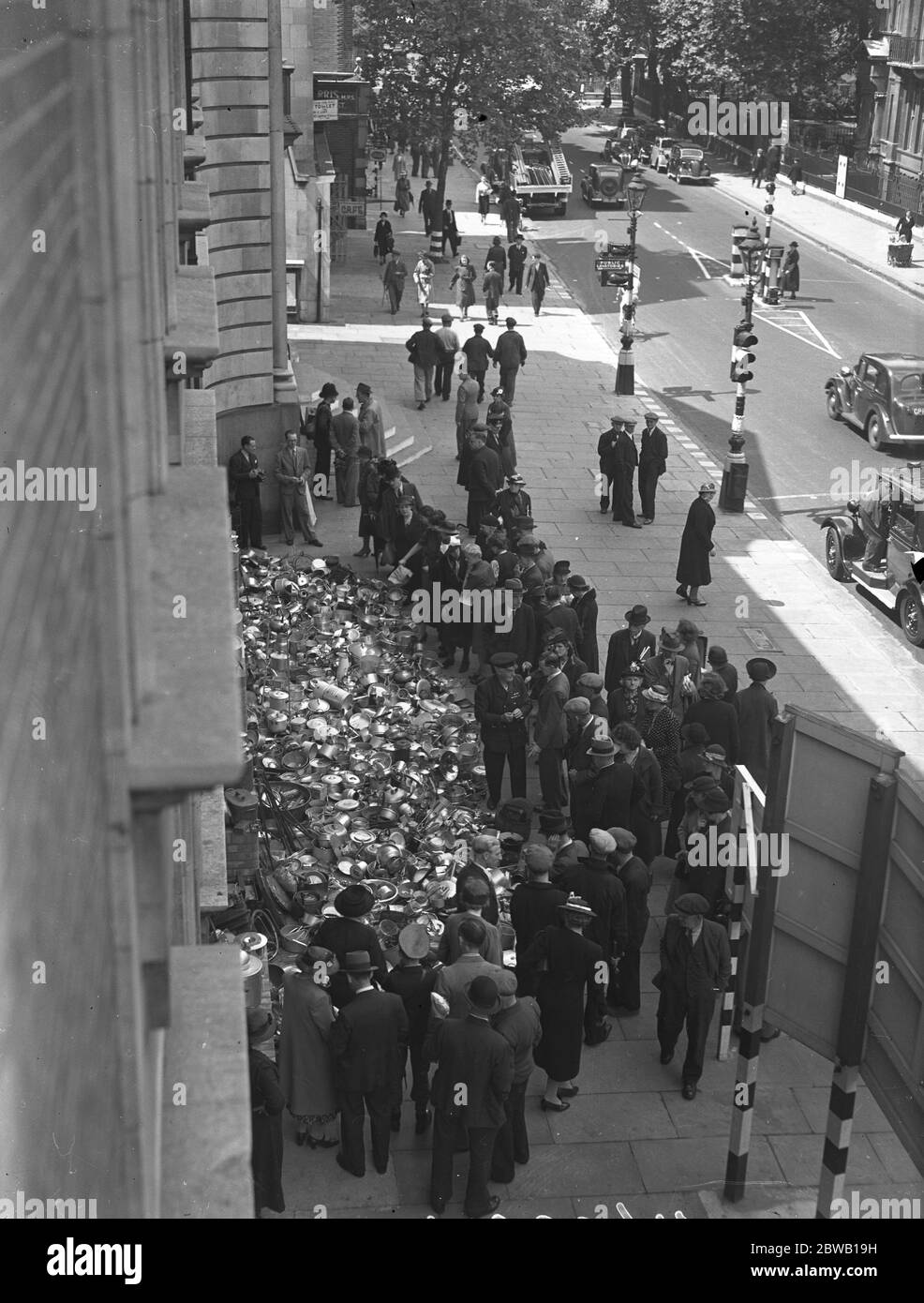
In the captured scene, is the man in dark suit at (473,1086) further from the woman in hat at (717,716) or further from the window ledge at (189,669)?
the window ledge at (189,669)

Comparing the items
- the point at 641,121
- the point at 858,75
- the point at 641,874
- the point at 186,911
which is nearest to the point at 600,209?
the point at 858,75

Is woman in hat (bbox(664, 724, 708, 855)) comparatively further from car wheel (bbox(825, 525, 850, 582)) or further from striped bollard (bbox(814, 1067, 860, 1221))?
car wheel (bbox(825, 525, 850, 582))

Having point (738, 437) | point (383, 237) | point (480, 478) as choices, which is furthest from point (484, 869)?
point (383, 237)

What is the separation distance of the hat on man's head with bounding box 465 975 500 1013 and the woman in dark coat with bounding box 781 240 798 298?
32539mm

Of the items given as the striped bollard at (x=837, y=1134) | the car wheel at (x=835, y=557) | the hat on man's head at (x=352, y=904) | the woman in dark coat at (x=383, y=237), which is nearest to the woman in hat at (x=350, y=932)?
the hat on man's head at (x=352, y=904)

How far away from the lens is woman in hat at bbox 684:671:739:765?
13.5 m

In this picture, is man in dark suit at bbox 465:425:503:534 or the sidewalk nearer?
the sidewalk

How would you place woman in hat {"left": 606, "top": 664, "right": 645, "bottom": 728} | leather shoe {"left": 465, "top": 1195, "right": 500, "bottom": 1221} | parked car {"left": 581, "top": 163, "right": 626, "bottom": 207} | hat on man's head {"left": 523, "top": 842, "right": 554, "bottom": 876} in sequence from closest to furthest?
leather shoe {"left": 465, "top": 1195, "right": 500, "bottom": 1221} < hat on man's head {"left": 523, "top": 842, "right": 554, "bottom": 876} < woman in hat {"left": 606, "top": 664, "right": 645, "bottom": 728} < parked car {"left": 581, "top": 163, "right": 626, "bottom": 207}

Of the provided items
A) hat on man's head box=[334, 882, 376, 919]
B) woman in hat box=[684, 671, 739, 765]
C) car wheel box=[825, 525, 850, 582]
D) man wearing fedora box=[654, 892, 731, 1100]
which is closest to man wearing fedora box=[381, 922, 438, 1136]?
hat on man's head box=[334, 882, 376, 919]

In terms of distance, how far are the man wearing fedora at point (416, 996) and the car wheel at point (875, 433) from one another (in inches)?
756

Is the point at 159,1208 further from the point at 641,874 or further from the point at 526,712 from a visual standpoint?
the point at 526,712

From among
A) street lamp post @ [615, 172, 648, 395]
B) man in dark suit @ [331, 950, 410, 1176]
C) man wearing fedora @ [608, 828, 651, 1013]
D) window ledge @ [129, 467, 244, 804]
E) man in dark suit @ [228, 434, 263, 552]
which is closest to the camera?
window ledge @ [129, 467, 244, 804]

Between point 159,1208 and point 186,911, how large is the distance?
A: 2891 millimetres

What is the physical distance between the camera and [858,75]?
60656 mm
